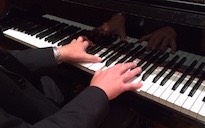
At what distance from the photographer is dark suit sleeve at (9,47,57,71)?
135 centimetres

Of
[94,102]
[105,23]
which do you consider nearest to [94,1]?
[105,23]

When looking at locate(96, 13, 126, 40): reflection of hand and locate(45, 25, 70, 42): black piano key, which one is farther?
locate(45, 25, 70, 42): black piano key

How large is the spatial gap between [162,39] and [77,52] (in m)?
0.39

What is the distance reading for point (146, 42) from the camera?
1.34 metres

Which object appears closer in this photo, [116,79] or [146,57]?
[116,79]

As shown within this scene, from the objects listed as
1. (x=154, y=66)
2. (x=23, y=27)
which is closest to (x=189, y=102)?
(x=154, y=66)

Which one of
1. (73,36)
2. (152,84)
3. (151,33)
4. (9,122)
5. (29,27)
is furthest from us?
(29,27)

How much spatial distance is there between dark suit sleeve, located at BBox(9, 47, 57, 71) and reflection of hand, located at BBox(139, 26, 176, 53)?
451 millimetres

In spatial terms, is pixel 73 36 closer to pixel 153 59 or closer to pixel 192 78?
pixel 153 59

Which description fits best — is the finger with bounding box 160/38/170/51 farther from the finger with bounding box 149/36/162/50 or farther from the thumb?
the thumb

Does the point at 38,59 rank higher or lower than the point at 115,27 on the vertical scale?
lower

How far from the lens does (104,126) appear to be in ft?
4.01

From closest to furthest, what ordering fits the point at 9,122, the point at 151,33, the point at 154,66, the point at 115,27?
the point at 9,122, the point at 154,66, the point at 151,33, the point at 115,27

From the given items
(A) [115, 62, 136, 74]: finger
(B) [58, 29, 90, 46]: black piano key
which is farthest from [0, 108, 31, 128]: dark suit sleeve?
(B) [58, 29, 90, 46]: black piano key
